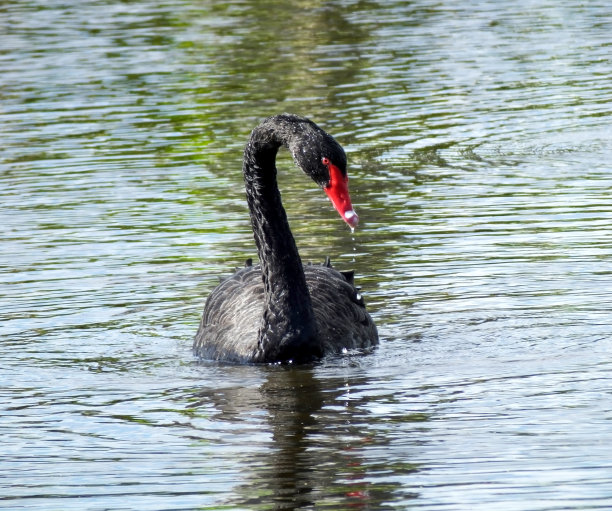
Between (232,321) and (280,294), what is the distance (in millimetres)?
488

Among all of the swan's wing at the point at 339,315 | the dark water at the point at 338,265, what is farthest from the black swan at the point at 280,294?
the dark water at the point at 338,265

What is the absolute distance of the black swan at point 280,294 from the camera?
27.1 ft

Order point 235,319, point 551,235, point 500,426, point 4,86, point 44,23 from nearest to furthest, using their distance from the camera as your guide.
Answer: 1. point 500,426
2. point 235,319
3. point 551,235
4. point 4,86
5. point 44,23

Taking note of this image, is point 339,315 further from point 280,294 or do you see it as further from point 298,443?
point 298,443

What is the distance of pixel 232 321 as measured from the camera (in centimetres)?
887

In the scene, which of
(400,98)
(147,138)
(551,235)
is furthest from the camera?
(400,98)

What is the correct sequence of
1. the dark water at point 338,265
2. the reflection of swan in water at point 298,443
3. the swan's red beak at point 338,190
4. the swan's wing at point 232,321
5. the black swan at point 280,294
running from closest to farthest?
1. the reflection of swan in water at point 298,443
2. the dark water at point 338,265
3. the swan's red beak at point 338,190
4. the black swan at point 280,294
5. the swan's wing at point 232,321

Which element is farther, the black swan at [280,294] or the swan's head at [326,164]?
the black swan at [280,294]

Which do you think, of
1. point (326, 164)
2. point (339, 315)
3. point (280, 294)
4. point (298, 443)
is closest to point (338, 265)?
point (339, 315)

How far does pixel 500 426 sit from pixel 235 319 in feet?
8.18

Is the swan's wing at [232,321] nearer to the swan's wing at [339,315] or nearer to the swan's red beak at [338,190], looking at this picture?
the swan's wing at [339,315]

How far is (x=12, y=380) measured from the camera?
8.29 meters

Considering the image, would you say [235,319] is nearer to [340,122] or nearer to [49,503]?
[49,503]

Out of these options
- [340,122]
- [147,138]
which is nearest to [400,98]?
[340,122]
